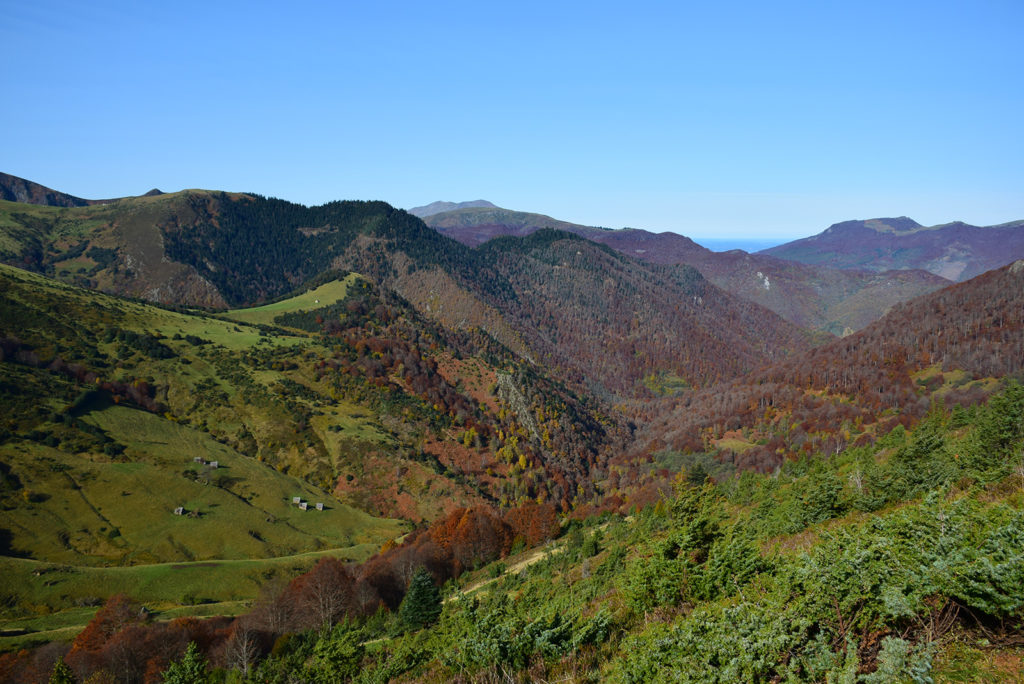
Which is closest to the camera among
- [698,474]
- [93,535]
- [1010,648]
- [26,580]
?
[1010,648]

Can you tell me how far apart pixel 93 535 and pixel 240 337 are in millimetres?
103796

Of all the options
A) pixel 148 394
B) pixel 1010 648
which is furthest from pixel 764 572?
pixel 148 394

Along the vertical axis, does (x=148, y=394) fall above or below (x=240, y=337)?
below

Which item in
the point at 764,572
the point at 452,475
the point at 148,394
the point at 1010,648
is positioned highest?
the point at 1010,648

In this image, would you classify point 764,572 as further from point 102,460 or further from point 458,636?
point 102,460

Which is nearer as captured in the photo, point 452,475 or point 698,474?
point 698,474

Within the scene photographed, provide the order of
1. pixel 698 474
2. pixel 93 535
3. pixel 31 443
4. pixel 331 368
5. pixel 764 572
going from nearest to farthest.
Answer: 1. pixel 764 572
2. pixel 93 535
3. pixel 31 443
4. pixel 698 474
5. pixel 331 368

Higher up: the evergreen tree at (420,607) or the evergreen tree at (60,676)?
the evergreen tree at (60,676)

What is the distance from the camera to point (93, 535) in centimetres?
9794

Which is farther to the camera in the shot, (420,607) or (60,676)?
(420,607)

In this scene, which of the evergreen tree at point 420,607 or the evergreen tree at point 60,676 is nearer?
the evergreen tree at point 60,676

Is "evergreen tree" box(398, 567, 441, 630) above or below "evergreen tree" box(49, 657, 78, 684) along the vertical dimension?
below

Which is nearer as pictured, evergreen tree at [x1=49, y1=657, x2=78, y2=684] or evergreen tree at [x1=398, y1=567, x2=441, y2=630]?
evergreen tree at [x1=49, y1=657, x2=78, y2=684]

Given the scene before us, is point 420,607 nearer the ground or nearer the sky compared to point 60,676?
nearer the ground
